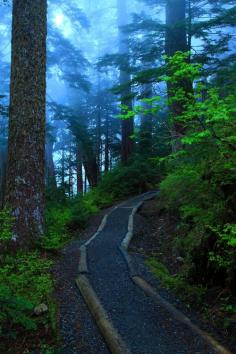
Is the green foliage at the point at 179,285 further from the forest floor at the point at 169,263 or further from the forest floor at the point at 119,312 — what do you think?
the forest floor at the point at 119,312

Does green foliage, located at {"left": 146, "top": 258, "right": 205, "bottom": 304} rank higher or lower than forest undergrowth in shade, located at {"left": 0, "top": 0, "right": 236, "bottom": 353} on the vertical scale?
lower

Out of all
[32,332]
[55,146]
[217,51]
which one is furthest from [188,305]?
[55,146]

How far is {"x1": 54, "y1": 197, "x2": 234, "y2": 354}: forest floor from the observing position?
13.9ft

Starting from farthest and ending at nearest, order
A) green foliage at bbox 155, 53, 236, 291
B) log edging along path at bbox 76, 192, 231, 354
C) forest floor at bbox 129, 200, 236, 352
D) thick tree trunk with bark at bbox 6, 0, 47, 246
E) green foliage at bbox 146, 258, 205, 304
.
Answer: thick tree trunk with bark at bbox 6, 0, 47, 246 → green foliage at bbox 146, 258, 205, 304 → green foliage at bbox 155, 53, 236, 291 → forest floor at bbox 129, 200, 236, 352 → log edging along path at bbox 76, 192, 231, 354

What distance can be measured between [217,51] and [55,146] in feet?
87.8

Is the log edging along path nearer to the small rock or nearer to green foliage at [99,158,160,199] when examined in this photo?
the small rock

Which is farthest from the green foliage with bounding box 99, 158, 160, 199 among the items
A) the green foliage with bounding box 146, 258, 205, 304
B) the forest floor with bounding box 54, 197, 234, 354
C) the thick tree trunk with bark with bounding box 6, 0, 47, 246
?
the green foliage with bounding box 146, 258, 205, 304

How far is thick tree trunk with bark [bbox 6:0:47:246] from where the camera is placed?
25.2ft

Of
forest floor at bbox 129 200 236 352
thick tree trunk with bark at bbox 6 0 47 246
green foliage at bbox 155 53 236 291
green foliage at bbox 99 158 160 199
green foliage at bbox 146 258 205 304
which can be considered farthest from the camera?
green foliage at bbox 99 158 160 199

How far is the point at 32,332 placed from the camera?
14.9 ft

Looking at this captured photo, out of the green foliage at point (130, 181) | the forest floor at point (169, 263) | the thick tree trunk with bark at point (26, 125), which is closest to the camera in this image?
the forest floor at point (169, 263)

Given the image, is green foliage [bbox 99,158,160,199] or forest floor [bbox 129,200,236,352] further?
green foliage [bbox 99,158,160,199]

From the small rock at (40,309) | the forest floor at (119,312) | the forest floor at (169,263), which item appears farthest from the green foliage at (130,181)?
the small rock at (40,309)

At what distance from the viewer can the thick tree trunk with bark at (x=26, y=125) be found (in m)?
7.69
